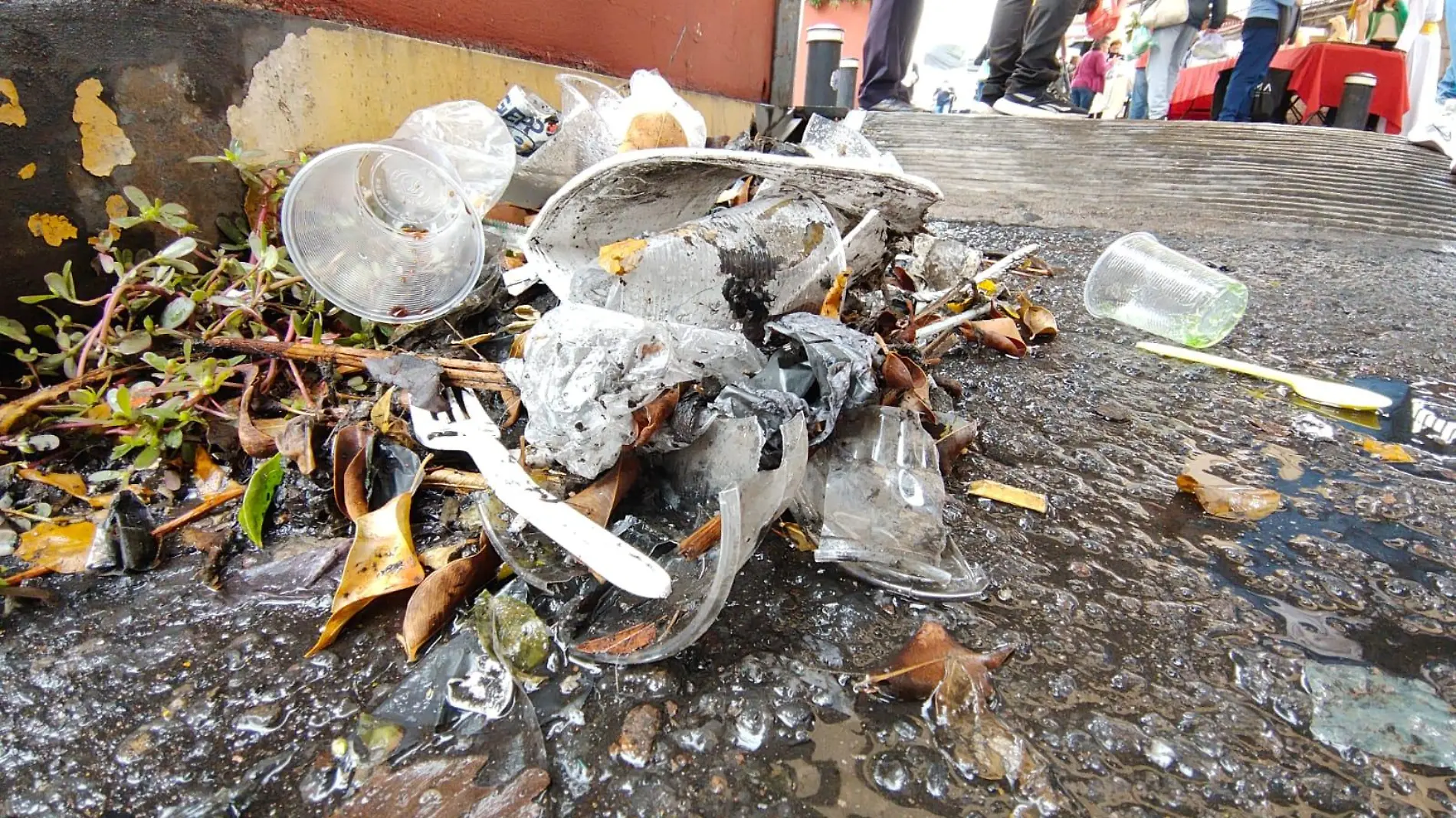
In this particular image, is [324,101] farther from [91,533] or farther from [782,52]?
[782,52]

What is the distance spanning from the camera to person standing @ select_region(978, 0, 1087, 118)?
3807 mm

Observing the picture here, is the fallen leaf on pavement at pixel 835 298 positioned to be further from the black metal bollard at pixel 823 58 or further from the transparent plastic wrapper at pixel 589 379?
the black metal bollard at pixel 823 58

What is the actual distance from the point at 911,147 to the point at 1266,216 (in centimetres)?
171

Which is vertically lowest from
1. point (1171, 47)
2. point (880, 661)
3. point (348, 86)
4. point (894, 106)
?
point (880, 661)

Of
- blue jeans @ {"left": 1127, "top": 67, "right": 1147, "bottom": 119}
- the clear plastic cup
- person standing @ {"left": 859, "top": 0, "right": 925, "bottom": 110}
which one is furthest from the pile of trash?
blue jeans @ {"left": 1127, "top": 67, "right": 1147, "bottom": 119}

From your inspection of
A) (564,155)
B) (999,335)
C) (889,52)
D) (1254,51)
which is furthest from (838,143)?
(1254,51)

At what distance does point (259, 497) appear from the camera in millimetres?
915

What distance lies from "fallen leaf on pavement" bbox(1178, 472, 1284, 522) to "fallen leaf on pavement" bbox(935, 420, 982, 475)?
1.12ft

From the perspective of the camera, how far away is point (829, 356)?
925 millimetres

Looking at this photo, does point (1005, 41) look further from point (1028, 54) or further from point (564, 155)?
point (564, 155)

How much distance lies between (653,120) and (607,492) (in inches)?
50.8

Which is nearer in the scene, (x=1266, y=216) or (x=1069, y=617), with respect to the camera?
(x=1069, y=617)

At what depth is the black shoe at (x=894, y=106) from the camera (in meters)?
4.20

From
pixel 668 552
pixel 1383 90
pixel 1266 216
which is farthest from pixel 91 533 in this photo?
pixel 1383 90
